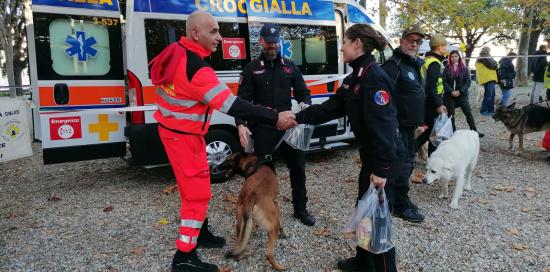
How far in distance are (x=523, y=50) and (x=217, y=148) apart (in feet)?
53.6

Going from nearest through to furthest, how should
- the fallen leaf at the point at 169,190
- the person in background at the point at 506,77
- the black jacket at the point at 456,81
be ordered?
the fallen leaf at the point at 169,190 < the black jacket at the point at 456,81 < the person in background at the point at 506,77

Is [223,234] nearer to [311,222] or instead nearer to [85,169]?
[311,222]

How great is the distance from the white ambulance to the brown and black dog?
200 cm

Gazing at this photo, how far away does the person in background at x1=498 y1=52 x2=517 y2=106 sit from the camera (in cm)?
1113

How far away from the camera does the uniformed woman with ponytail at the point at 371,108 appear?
2353 mm

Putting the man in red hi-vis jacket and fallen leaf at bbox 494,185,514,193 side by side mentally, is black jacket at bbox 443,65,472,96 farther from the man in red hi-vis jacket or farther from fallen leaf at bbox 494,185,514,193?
the man in red hi-vis jacket

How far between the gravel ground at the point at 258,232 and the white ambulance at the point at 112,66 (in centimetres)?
66

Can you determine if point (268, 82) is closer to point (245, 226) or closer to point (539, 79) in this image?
point (245, 226)

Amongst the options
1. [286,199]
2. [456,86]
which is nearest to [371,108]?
[286,199]

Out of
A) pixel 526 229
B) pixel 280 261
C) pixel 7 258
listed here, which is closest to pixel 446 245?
pixel 526 229

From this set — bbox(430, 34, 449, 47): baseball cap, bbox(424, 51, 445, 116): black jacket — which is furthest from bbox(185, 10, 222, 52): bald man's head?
bbox(430, 34, 449, 47): baseball cap

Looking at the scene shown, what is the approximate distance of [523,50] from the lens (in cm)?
1633

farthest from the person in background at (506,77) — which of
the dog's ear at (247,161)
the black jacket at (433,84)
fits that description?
the dog's ear at (247,161)

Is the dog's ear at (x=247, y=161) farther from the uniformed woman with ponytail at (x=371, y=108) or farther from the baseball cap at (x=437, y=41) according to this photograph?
the baseball cap at (x=437, y=41)
